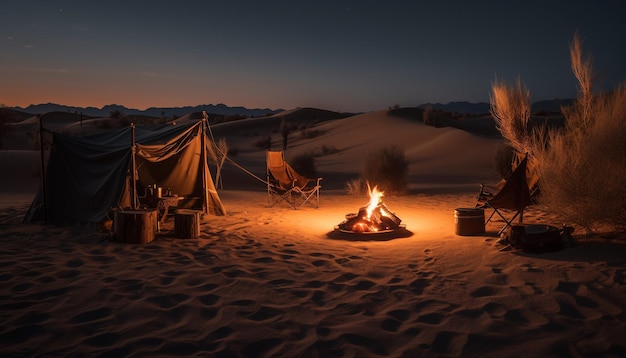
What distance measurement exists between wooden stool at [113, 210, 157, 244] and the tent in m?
0.79

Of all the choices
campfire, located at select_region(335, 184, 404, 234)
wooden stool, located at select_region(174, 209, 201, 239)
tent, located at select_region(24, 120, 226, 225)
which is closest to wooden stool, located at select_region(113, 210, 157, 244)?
wooden stool, located at select_region(174, 209, 201, 239)

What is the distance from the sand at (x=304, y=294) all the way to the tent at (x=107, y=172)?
43 centimetres

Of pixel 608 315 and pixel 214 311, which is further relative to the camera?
pixel 214 311

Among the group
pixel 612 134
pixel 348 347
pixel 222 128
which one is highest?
pixel 222 128

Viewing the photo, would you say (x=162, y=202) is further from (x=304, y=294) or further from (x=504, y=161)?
(x=504, y=161)

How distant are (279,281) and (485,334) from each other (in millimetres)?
2061

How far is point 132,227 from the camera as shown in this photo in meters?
6.25

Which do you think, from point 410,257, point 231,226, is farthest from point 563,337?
point 231,226

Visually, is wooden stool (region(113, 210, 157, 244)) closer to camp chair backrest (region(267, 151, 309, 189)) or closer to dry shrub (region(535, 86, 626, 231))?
camp chair backrest (region(267, 151, 309, 189))

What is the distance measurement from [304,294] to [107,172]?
489cm

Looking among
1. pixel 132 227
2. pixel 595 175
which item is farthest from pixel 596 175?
pixel 132 227

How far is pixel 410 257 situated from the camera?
5.52 m

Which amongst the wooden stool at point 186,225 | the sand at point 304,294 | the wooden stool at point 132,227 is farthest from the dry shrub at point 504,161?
the wooden stool at point 132,227

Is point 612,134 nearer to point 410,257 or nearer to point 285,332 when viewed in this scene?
point 410,257
